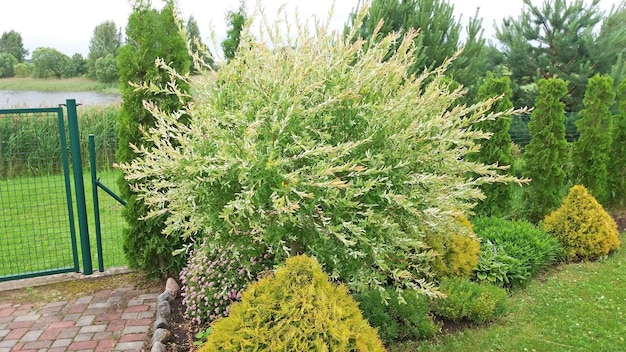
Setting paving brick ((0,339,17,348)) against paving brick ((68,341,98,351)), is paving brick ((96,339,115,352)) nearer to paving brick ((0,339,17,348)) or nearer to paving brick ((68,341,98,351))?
paving brick ((68,341,98,351))

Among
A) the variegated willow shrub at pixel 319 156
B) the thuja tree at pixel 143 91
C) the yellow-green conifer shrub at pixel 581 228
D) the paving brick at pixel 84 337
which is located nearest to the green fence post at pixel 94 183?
the thuja tree at pixel 143 91

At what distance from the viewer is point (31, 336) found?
4.02 metres

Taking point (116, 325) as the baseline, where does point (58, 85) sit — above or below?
above

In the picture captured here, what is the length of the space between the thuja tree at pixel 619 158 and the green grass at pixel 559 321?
2.97 m

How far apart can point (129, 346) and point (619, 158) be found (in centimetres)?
750

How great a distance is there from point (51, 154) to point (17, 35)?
18.3 m

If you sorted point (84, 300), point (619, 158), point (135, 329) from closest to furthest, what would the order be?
point (135, 329), point (84, 300), point (619, 158)

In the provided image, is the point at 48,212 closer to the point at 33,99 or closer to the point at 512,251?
the point at 33,99

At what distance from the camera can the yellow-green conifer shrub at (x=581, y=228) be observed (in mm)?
5574

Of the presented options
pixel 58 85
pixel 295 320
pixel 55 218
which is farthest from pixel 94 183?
pixel 58 85

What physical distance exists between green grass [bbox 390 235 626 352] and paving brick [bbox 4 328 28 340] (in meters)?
3.07

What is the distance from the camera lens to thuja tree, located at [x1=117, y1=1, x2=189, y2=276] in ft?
15.5

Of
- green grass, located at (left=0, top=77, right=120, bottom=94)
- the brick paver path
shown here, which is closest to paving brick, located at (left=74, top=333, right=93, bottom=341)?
the brick paver path

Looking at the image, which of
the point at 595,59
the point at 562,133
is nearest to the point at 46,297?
the point at 562,133
